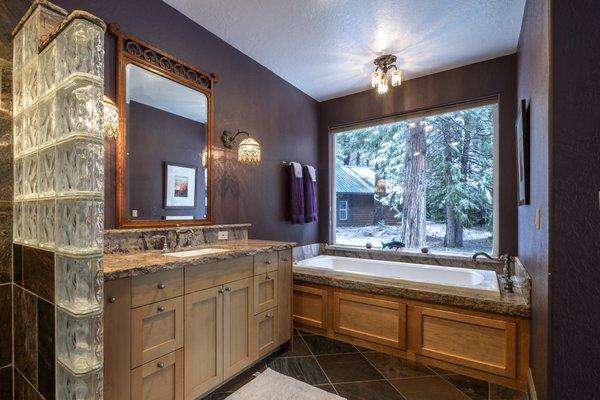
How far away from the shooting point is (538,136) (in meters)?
1.67

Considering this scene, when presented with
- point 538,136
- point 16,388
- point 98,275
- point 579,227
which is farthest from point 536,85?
point 16,388

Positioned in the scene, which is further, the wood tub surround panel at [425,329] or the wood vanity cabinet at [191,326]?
the wood tub surround panel at [425,329]

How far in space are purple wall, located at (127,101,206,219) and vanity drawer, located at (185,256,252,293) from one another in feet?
2.25

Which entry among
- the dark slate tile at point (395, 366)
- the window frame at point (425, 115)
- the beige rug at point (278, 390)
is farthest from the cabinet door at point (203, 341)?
the window frame at point (425, 115)

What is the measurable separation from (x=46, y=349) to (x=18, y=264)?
0.48 meters

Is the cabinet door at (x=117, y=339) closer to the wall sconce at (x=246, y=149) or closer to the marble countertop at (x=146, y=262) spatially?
the marble countertop at (x=146, y=262)

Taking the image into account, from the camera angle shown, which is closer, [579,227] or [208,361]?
[579,227]

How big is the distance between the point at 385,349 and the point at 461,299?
76 cm

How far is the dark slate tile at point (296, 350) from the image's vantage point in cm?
247

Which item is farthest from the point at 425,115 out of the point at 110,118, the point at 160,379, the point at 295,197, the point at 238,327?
the point at 160,379

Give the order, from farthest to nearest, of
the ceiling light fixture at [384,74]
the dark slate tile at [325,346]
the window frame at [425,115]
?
the window frame at [425,115] → the ceiling light fixture at [384,74] → the dark slate tile at [325,346]

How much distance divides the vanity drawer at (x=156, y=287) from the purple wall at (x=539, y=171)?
1.84 metres

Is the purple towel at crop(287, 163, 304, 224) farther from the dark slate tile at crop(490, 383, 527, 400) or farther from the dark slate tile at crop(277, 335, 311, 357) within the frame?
the dark slate tile at crop(490, 383, 527, 400)

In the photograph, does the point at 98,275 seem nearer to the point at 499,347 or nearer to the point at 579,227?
the point at 579,227
